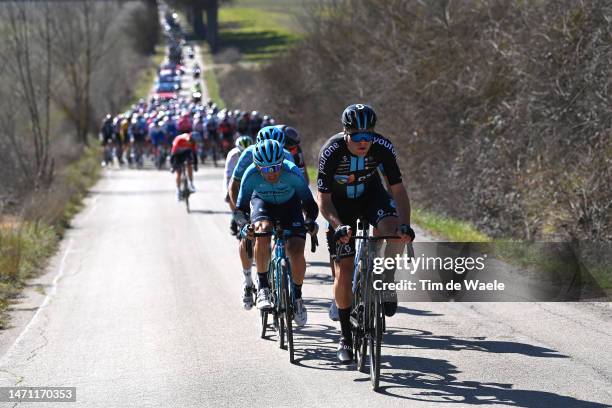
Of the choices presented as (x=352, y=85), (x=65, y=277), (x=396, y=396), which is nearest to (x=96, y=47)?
(x=352, y=85)

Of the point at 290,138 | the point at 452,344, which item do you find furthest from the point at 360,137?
the point at 290,138

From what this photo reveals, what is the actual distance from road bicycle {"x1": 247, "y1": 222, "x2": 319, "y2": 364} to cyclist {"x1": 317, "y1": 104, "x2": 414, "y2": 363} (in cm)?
64

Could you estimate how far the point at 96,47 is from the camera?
180ft

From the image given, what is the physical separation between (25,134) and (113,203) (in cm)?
1160

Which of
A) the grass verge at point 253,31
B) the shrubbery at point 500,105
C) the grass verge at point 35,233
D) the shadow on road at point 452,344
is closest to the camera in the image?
the shadow on road at point 452,344

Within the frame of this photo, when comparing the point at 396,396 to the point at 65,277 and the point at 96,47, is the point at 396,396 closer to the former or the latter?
the point at 65,277

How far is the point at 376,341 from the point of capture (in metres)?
7.86

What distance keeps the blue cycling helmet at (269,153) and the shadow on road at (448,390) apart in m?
1.99

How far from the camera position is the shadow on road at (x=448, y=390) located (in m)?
7.37

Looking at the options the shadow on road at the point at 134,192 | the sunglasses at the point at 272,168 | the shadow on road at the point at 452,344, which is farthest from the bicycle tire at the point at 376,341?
the shadow on road at the point at 134,192

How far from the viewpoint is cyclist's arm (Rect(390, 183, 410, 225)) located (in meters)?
8.45

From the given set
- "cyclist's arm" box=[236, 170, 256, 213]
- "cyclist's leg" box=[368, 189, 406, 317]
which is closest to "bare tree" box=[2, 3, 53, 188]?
"cyclist's arm" box=[236, 170, 256, 213]

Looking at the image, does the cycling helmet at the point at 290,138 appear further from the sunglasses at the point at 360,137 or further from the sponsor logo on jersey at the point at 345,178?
the sunglasses at the point at 360,137

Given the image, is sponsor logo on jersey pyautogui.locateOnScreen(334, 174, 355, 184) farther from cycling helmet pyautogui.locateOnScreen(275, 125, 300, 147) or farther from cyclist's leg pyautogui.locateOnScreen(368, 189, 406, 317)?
cycling helmet pyautogui.locateOnScreen(275, 125, 300, 147)
